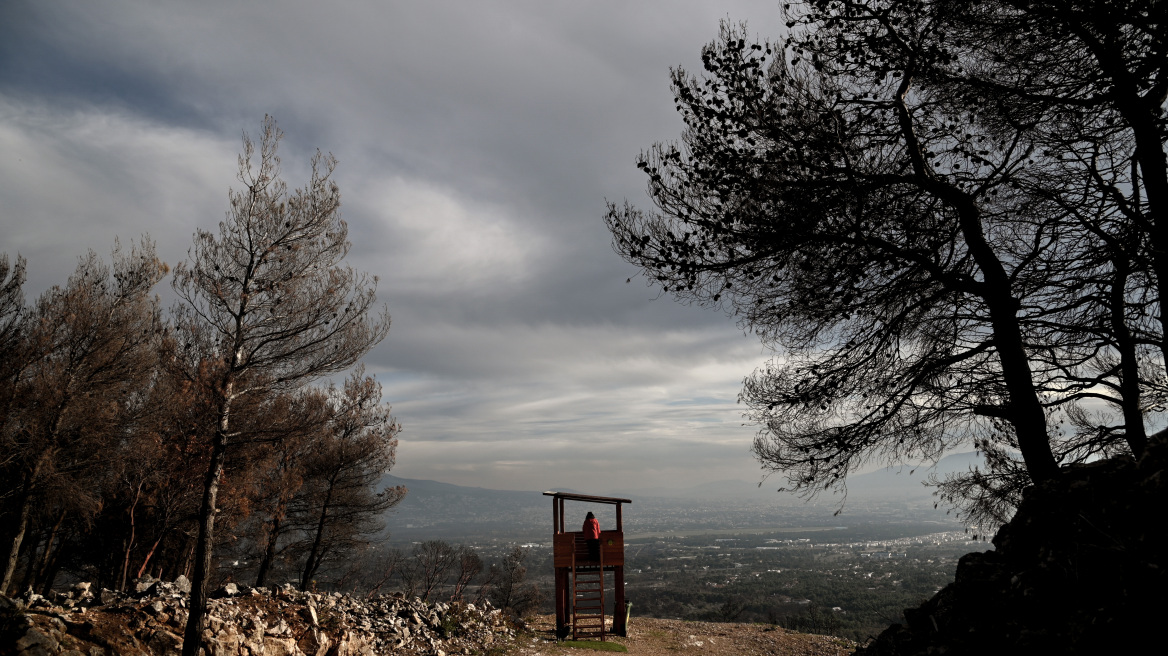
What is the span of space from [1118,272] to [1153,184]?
1.10m

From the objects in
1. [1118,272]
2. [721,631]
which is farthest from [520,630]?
[1118,272]

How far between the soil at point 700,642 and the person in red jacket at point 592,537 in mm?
1855

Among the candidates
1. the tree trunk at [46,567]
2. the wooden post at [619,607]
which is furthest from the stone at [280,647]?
the tree trunk at [46,567]

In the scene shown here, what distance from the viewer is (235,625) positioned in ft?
27.5

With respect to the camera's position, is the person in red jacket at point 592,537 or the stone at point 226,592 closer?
the stone at point 226,592

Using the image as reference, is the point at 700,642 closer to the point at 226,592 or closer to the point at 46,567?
the point at 226,592

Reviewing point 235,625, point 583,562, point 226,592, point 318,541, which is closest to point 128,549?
point 226,592

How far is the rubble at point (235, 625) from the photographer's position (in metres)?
6.64

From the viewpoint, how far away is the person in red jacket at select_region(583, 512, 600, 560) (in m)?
13.7

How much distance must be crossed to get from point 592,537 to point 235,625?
7.70 meters

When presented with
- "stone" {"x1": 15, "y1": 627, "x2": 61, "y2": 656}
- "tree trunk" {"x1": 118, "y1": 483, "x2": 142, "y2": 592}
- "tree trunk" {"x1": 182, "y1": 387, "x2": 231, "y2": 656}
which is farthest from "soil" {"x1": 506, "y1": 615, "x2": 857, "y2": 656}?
"tree trunk" {"x1": 118, "y1": 483, "x2": 142, "y2": 592}

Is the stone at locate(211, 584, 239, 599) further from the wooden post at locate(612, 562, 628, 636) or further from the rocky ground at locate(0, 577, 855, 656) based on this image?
the wooden post at locate(612, 562, 628, 636)

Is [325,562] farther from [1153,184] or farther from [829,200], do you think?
[1153,184]

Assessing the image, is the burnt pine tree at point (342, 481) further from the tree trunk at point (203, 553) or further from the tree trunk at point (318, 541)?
the tree trunk at point (203, 553)
